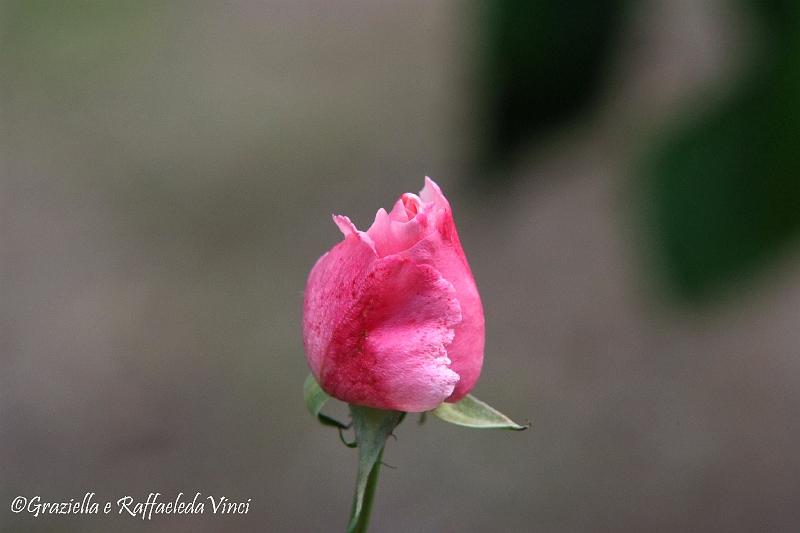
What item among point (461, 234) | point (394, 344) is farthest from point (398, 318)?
point (461, 234)

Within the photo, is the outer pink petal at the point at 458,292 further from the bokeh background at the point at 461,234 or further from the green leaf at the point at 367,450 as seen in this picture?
the bokeh background at the point at 461,234

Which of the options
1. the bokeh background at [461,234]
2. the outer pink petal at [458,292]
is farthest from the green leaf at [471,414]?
the bokeh background at [461,234]

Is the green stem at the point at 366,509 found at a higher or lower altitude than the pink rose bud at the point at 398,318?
lower

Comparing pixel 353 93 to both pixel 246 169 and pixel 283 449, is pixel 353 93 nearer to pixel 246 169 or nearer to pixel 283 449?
pixel 246 169

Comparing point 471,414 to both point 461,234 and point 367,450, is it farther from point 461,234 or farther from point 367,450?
point 461,234

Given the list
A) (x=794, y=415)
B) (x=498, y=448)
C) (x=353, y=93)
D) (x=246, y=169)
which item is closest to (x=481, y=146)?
(x=498, y=448)

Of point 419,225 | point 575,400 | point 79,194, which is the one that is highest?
point 419,225
